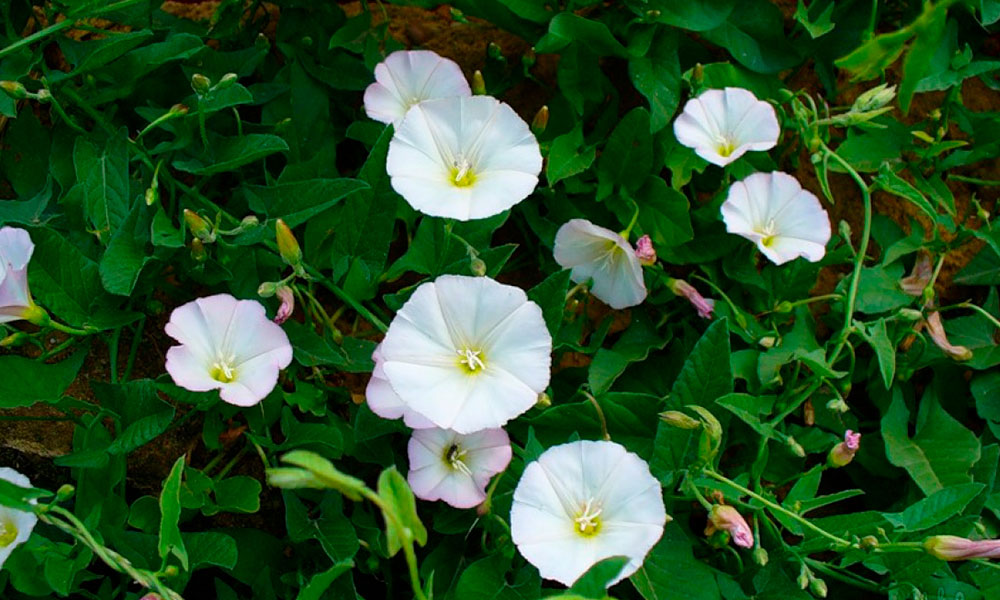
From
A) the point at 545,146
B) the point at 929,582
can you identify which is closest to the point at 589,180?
the point at 545,146

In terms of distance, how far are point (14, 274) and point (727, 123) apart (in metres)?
1.31

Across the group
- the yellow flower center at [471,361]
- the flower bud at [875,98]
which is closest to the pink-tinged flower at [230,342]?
the yellow flower center at [471,361]

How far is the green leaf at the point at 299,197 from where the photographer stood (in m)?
1.71

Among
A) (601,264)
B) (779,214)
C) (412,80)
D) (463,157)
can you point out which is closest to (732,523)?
(601,264)

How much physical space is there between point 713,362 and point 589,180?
1.81 feet

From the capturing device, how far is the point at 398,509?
107cm

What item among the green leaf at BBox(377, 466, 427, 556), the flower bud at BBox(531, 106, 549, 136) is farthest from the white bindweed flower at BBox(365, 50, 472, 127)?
the green leaf at BBox(377, 466, 427, 556)

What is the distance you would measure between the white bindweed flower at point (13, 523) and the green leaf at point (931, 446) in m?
1.49

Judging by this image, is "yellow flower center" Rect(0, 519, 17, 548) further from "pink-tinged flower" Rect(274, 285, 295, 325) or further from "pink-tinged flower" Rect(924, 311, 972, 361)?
"pink-tinged flower" Rect(924, 311, 972, 361)

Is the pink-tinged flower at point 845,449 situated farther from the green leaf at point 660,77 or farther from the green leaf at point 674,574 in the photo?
the green leaf at point 660,77

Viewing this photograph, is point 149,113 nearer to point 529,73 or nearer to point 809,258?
point 529,73

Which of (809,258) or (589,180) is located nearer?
(809,258)

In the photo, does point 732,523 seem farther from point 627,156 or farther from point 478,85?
point 478,85

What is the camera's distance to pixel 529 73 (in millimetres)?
2160
